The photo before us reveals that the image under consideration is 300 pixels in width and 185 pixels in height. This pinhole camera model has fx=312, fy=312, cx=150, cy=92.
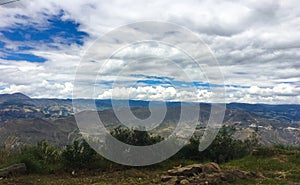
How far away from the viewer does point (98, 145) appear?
58.4ft

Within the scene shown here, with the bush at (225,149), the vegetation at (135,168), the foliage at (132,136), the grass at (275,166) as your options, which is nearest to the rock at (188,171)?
the vegetation at (135,168)

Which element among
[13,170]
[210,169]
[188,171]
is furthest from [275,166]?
[13,170]

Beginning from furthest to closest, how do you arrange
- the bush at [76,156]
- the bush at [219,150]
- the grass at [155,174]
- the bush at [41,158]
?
1. the bush at [219,150]
2. the bush at [76,156]
3. the bush at [41,158]
4. the grass at [155,174]

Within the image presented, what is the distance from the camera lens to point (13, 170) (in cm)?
1411

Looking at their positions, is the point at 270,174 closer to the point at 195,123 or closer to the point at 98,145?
the point at 195,123

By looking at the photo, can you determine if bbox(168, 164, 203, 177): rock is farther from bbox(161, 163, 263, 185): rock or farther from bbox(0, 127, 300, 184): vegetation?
bbox(0, 127, 300, 184): vegetation

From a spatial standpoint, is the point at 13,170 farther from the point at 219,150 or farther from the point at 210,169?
the point at 219,150

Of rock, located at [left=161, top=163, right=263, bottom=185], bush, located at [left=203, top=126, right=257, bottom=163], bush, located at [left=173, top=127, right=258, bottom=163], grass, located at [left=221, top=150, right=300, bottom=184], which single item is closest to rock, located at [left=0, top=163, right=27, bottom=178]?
rock, located at [left=161, top=163, right=263, bottom=185]

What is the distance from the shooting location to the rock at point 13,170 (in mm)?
13556

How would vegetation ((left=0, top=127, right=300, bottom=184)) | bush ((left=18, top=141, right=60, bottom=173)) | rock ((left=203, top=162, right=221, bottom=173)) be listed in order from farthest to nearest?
bush ((left=18, top=141, right=60, bottom=173)) → vegetation ((left=0, top=127, right=300, bottom=184)) → rock ((left=203, top=162, right=221, bottom=173))

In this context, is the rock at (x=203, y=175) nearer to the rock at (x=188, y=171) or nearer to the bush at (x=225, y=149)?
the rock at (x=188, y=171)

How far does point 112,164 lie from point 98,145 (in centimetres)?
160

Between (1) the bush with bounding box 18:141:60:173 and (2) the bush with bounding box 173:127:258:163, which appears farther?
(2) the bush with bounding box 173:127:258:163

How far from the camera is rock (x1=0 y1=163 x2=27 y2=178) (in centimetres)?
1356
